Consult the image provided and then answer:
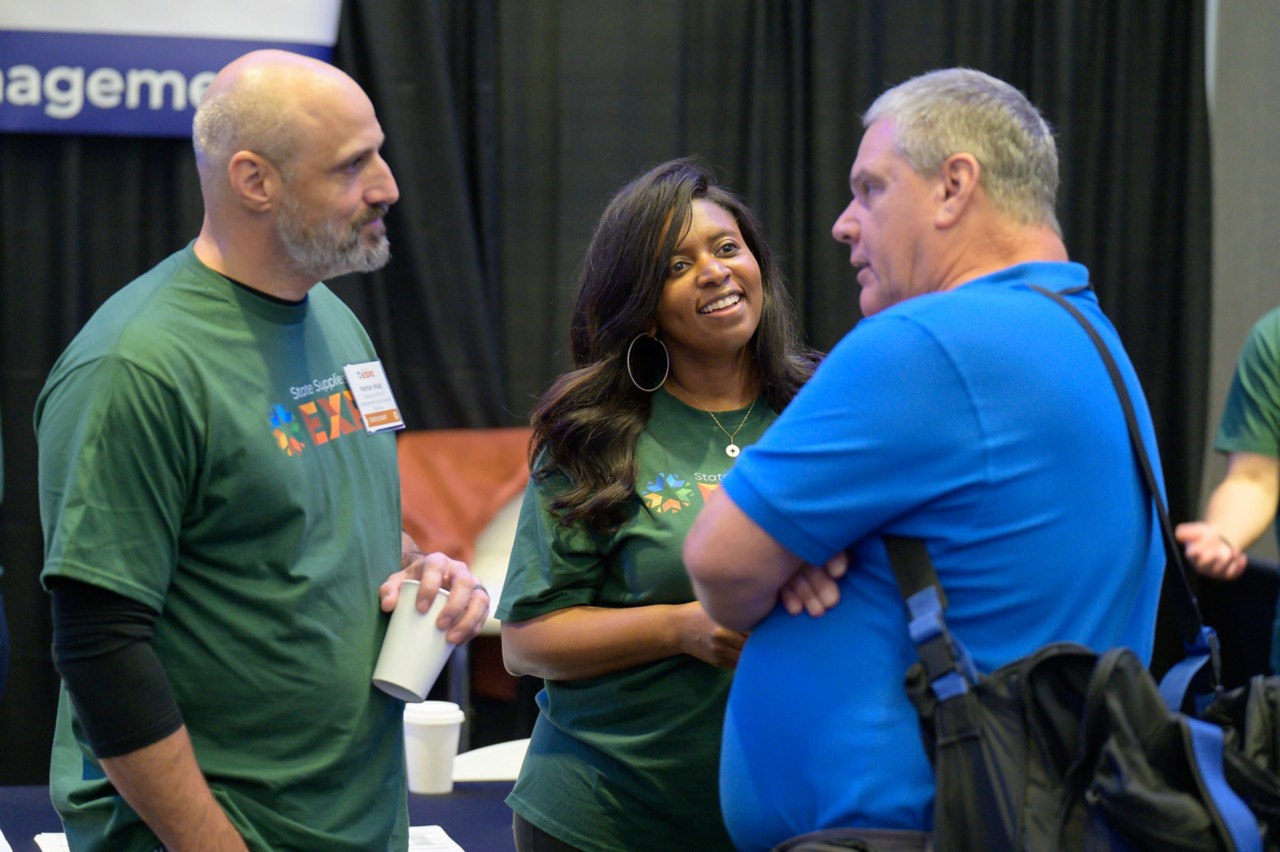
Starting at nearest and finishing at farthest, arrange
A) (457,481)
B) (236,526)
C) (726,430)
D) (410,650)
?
(236,526) < (410,650) < (726,430) < (457,481)

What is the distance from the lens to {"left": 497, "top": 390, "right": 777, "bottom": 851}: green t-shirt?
5.85ft

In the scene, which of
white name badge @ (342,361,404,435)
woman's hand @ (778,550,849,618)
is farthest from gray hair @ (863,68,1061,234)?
white name badge @ (342,361,404,435)

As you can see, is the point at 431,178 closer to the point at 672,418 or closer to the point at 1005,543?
the point at 672,418

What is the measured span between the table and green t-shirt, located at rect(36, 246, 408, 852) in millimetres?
686

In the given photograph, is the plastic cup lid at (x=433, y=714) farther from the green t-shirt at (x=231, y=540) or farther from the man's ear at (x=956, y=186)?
the man's ear at (x=956, y=186)

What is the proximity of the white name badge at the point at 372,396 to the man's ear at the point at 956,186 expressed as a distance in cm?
68

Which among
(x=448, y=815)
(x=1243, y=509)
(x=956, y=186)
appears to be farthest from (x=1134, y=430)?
(x=448, y=815)

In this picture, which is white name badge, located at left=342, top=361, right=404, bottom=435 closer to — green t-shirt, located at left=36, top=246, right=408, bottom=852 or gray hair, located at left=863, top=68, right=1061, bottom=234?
green t-shirt, located at left=36, top=246, right=408, bottom=852

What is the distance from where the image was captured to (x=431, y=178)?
413 centimetres

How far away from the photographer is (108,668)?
1.35m

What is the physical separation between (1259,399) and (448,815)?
5.27ft

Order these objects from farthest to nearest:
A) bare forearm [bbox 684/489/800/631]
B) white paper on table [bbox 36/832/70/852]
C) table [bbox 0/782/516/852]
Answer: table [bbox 0/782/516/852], white paper on table [bbox 36/832/70/852], bare forearm [bbox 684/489/800/631]

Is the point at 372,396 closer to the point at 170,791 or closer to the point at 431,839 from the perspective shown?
the point at 170,791

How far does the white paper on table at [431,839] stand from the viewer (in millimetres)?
2178
